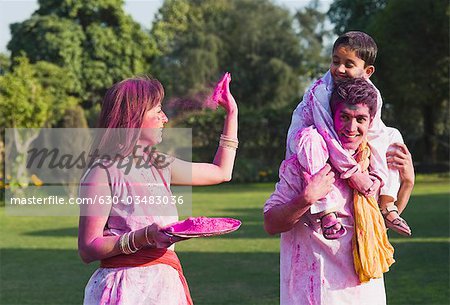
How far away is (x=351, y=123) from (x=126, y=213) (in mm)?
898

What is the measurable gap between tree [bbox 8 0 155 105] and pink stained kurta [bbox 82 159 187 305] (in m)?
37.3

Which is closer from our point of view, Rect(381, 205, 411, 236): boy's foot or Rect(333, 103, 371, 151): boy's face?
Rect(333, 103, 371, 151): boy's face

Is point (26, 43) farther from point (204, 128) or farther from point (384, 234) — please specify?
point (384, 234)

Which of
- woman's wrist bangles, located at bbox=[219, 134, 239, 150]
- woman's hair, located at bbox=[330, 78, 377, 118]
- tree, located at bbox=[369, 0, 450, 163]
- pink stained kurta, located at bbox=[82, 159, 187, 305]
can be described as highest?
tree, located at bbox=[369, 0, 450, 163]

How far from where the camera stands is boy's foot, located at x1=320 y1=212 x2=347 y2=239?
2.71 meters

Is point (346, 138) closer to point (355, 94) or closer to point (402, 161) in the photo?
point (355, 94)

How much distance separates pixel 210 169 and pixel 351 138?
25.9 inches

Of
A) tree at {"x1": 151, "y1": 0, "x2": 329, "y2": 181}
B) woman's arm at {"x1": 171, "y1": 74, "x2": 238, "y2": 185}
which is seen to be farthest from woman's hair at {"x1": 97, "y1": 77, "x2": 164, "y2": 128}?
tree at {"x1": 151, "y1": 0, "x2": 329, "y2": 181}

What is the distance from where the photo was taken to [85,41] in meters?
42.1

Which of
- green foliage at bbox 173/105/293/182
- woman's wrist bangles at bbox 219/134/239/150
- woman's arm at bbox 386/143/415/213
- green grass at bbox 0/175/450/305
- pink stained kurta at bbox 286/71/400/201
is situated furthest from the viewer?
green foliage at bbox 173/105/293/182

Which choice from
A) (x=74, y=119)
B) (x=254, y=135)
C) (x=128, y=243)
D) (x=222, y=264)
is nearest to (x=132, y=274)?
(x=128, y=243)

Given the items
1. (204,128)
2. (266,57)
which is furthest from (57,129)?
(266,57)

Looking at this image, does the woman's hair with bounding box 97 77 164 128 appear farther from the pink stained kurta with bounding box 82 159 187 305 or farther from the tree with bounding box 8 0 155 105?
the tree with bounding box 8 0 155 105

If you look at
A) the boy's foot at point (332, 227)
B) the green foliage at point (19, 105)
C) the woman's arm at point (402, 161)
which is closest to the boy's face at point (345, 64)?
the woman's arm at point (402, 161)
